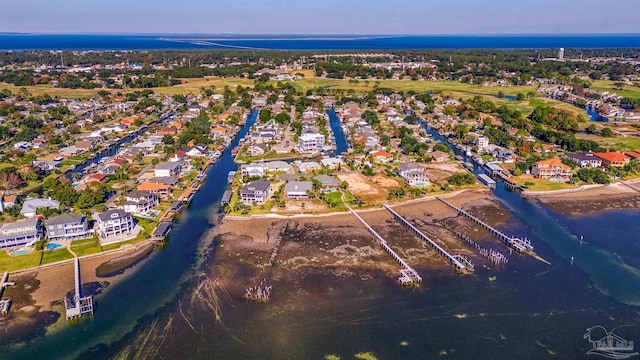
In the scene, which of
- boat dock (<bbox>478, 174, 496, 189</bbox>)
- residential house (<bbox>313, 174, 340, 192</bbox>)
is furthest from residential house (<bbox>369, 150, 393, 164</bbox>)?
boat dock (<bbox>478, 174, 496, 189</bbox>)

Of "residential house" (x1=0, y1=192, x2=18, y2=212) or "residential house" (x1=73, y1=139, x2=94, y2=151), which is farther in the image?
"residential house" (x1=73, y1=139, x2=94, y2=151)

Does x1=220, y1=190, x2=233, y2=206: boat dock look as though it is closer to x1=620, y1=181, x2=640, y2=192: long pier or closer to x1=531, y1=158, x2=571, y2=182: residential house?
x1=531, y1=158, x2=571, y2=182: residential house

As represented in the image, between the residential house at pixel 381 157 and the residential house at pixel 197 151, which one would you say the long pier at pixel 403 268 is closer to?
the residential house at pixel 381 157

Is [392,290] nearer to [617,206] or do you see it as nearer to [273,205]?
[273,205]

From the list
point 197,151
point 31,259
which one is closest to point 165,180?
point 197,151

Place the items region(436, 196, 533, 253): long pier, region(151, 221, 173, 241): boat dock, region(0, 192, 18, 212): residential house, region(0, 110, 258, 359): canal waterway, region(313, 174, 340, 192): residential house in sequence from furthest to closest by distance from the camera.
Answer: region(313, 174, 340, 192): residential house < region(0, 192, 18, 212): residential house < region(151, 221, 173, 241): boat dock < region(436, 196, 533, 253): long pier < region(0, 110, 258, 359): canal waterway

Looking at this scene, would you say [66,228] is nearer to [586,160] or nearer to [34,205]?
[34,205]
